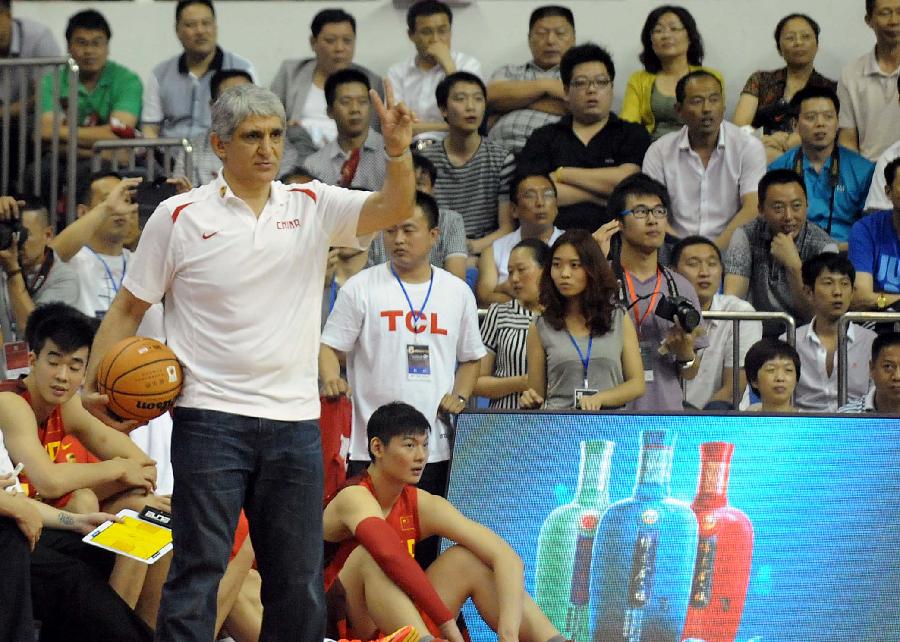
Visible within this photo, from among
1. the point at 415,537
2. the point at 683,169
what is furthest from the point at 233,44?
the point at 415,537

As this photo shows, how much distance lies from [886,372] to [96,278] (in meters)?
4.54

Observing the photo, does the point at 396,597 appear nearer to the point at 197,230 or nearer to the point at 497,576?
the point at 497,576

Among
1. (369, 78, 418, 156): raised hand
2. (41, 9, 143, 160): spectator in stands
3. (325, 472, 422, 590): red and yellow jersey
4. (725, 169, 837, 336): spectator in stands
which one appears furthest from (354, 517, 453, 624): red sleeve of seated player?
(41, 9, 143, 160): spectator in stands

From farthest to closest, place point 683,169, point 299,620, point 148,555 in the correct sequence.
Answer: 1. point 683,169
2. point 148,555
3. point 299,620

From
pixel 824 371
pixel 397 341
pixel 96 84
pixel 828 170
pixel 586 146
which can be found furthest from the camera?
pixel 96 84

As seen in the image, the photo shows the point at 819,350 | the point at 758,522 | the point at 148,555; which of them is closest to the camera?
the point at 148,555

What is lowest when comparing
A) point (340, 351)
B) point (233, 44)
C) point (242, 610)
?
point (242, 610)

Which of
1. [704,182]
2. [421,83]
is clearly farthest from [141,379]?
[421,83]

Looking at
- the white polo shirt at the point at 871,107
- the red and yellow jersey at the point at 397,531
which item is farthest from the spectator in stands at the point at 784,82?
the red and yellow jersey at the point at 397,531

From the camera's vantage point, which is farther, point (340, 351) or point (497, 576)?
point (340, 351)

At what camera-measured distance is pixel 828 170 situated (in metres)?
10.3

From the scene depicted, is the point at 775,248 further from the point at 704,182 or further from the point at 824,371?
the point at 824,371

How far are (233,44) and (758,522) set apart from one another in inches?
287

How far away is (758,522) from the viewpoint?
6867 millimetres
